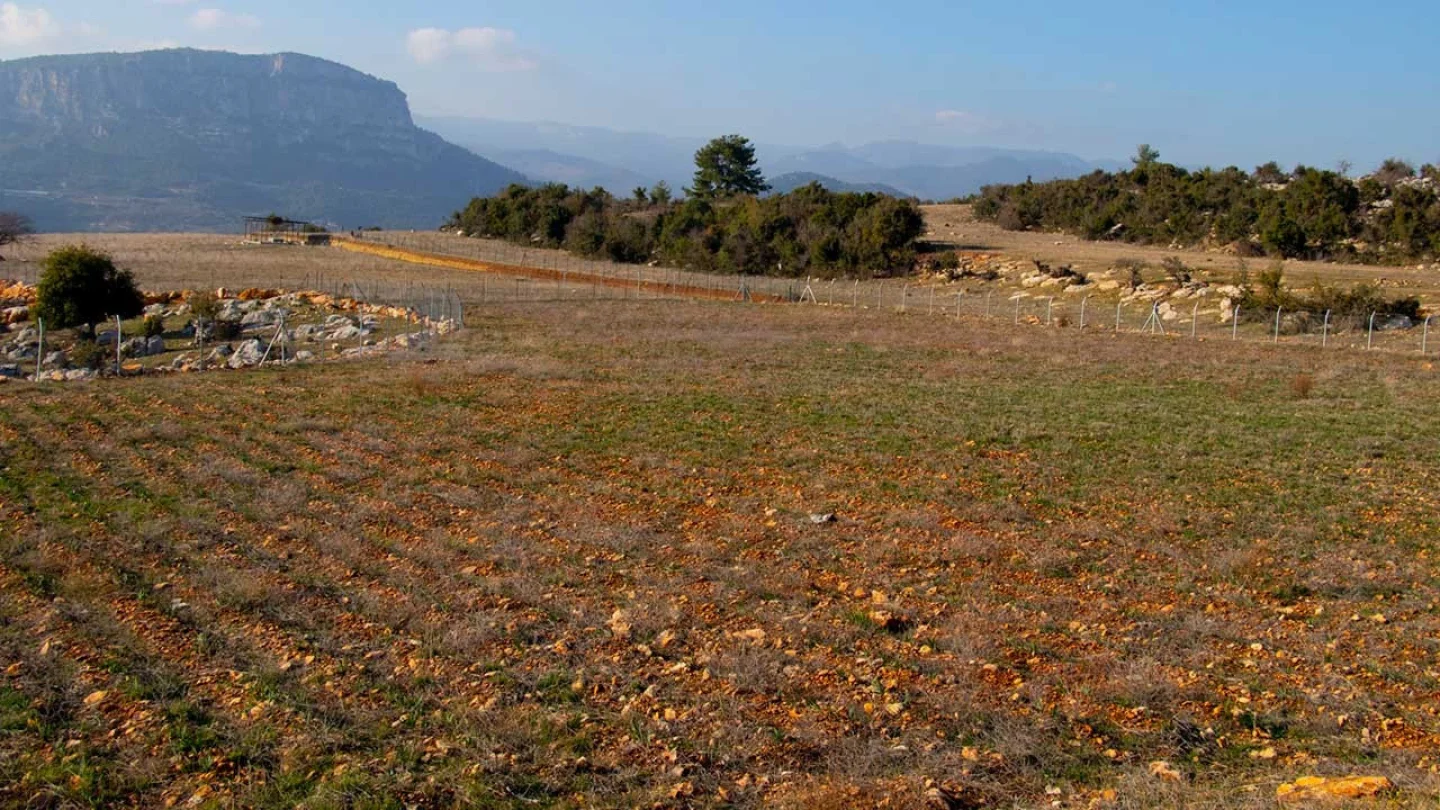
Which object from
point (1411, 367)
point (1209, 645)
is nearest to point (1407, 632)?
point (1209, 645)

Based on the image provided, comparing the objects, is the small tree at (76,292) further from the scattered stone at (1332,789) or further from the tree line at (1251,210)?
the tree line at (1251,210)

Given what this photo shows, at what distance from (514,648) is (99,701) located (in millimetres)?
2765

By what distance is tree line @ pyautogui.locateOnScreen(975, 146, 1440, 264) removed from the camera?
48.2 meters

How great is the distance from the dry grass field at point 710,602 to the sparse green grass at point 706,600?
41 millimetres

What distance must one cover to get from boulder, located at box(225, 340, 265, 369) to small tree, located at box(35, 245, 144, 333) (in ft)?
26.6

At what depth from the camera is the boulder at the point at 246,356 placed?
25484 mm

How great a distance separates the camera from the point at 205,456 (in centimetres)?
1484

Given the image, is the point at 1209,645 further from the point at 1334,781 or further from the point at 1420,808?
the point at 1420,808

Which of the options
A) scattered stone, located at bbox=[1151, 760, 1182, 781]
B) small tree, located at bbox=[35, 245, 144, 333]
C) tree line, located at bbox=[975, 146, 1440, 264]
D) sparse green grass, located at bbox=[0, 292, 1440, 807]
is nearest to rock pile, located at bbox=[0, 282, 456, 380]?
small tree, located at bbox=[35, 245, 144, 333]

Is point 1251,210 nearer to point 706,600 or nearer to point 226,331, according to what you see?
point 226,331

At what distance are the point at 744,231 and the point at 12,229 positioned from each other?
41.4 meters

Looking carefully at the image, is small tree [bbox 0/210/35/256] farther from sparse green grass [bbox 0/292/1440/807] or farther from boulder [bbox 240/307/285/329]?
sparse green grass [bbox 0/292/1440/807]

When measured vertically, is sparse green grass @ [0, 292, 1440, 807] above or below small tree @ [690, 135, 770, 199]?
below

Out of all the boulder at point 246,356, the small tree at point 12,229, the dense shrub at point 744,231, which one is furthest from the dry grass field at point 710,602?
the small tree at point 12,229
